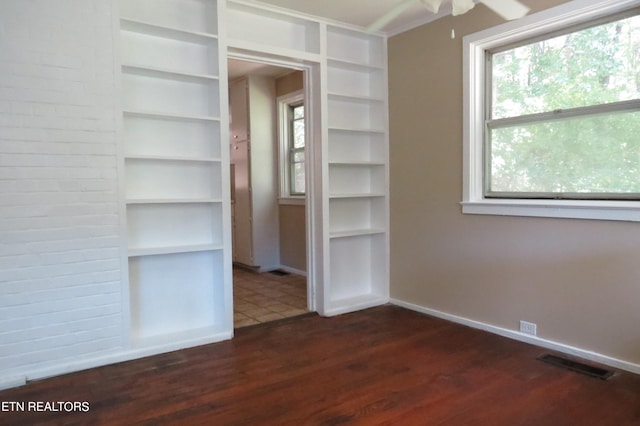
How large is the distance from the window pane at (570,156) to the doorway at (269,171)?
9.47ft

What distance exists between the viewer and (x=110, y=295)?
3.04 metres

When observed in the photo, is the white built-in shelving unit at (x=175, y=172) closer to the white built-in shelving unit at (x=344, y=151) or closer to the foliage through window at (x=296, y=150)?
the white built-in shelving unit at (x=344, y=151)

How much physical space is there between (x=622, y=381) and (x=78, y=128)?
146 inches

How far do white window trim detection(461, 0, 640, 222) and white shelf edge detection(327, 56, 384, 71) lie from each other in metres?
0.98

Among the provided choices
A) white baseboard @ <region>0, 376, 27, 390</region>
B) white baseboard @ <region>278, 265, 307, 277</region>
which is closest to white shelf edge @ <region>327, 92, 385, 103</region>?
white baseboard @ <region>278, 265, 307, 277</region>

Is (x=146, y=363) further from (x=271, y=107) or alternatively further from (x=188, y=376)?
(x=271, y=107)

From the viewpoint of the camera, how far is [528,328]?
11.0ft

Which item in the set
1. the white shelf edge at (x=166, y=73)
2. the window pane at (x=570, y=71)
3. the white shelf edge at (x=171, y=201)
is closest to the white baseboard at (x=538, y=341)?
the window pane at (x=570, y=71)

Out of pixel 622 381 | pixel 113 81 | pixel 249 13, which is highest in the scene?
pixel 249 13

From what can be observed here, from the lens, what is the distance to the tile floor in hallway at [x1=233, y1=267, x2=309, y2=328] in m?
4.12

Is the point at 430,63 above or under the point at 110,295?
above

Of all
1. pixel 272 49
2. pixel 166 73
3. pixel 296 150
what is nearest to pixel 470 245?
pixel 272 49

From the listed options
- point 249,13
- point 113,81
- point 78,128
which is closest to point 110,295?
point 78,128

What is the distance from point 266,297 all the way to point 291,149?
2267mm
